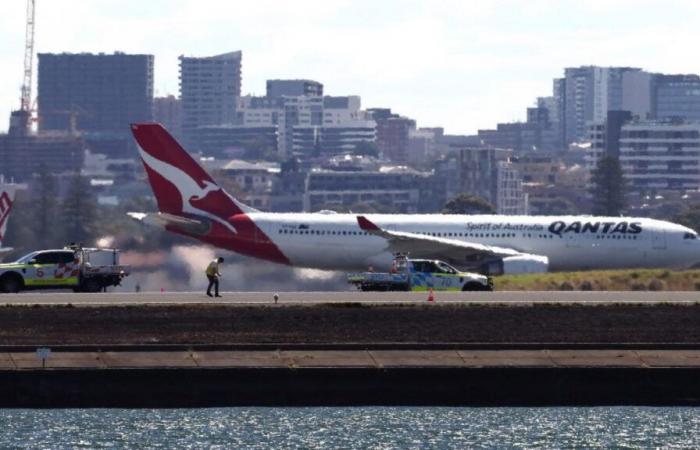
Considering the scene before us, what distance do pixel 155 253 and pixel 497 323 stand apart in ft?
130

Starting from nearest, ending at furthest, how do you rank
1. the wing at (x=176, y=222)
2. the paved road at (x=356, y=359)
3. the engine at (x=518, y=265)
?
the paved road at (x=356, y=359) < the engine at (x=518, y=265) < the wing at (x=176, y=222)

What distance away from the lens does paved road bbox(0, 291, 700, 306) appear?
60.1m

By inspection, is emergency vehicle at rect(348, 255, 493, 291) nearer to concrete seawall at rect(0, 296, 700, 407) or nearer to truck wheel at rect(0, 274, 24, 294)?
truck wheel at rect(0, 274, 24, 294)

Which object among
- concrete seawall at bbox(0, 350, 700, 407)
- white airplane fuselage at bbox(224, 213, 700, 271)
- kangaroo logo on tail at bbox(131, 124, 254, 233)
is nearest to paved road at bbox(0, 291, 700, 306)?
concrete seawall at bbox(0, 350, 700, 407)

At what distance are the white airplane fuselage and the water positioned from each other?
121 ft

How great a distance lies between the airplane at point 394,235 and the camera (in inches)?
3246

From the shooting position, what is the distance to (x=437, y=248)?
269 ft

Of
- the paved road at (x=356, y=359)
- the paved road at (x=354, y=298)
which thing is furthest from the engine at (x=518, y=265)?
the paved road at (x=356, y=359)

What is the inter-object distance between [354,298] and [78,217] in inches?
3113

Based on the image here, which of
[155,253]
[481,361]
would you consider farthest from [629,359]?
[155,253]

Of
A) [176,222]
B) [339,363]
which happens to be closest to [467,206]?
[176,222]

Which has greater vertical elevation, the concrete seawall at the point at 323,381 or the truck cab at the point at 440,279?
the truck cab at the point at 440,279

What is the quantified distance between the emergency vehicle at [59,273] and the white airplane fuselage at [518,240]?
680 inches

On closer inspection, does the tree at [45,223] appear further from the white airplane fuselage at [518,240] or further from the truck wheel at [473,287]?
the truck wheel at [473,287]
